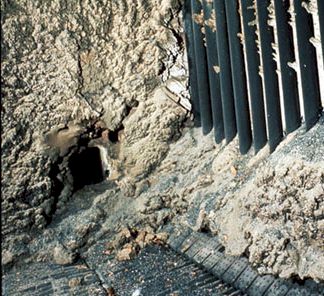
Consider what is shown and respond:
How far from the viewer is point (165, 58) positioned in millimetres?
3229

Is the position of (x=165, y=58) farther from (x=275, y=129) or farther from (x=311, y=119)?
(x=311, y=119)

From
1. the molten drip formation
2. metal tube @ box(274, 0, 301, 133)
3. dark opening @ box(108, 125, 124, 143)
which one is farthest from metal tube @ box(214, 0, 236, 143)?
dark opening @ box(108, 125, 124, 143)

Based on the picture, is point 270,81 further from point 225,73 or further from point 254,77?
point 225,73

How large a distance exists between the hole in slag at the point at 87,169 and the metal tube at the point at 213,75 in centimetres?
84

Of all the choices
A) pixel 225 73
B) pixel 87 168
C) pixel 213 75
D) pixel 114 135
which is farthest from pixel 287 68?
pixel 87 168

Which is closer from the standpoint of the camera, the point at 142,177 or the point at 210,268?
the point at 210,268

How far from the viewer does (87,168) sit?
336cm

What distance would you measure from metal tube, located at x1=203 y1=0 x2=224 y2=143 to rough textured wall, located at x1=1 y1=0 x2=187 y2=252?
0.24 meters

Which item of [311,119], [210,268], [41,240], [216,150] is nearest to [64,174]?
[41,240]

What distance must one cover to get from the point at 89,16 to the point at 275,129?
4.54 feet

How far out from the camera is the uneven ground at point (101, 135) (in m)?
2.99

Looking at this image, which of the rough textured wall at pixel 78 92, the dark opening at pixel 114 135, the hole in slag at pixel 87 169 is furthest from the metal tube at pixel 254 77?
the hole in slag at pixel 87 169

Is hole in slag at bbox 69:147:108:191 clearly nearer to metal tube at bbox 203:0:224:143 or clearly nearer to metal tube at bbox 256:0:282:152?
metal tube at bbox 203:0:224:143

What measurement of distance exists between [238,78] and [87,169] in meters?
1.23
